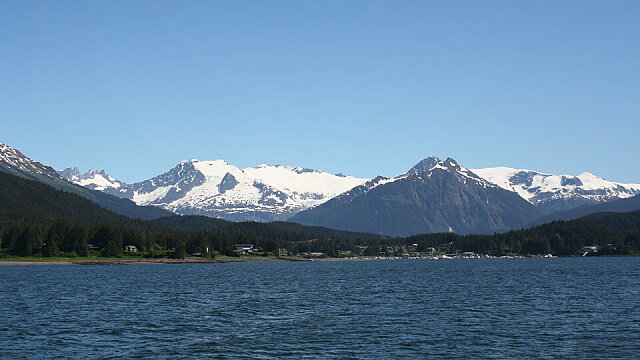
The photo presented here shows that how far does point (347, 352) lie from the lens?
2325 inches

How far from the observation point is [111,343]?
63156 millimetres

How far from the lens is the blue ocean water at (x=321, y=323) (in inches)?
2352

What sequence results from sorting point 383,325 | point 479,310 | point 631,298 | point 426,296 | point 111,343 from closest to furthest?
point 111,343, point 383,325, point 479,310, point 631,298, point 426,296

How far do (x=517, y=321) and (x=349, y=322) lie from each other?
18116 millimetres

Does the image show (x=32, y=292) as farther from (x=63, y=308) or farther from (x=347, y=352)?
(x=347, y=352)

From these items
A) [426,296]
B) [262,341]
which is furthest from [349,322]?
[426,296]

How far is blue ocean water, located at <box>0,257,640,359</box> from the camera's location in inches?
2352

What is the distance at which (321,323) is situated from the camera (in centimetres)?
7662

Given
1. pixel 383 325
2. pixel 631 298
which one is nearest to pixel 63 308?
pixel 383 325

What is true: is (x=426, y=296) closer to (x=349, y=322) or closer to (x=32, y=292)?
(x=349, y=322)

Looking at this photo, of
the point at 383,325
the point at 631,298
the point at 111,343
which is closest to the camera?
the point at 111,343

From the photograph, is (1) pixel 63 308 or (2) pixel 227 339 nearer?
(2) pixel 227 339

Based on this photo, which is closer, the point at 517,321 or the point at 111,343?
the point at 111,343

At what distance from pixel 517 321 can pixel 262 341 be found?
2920cm
